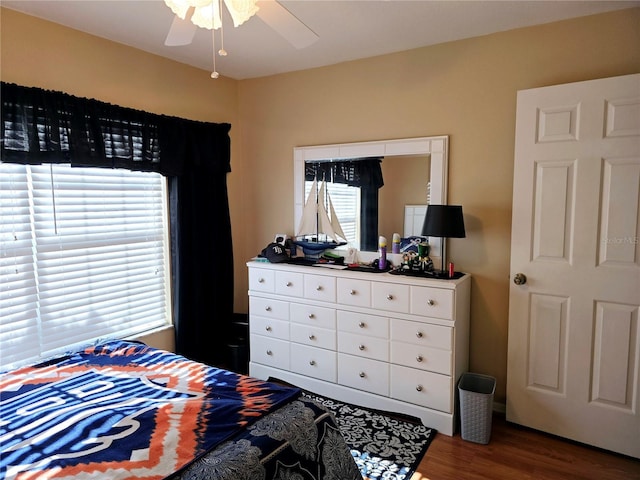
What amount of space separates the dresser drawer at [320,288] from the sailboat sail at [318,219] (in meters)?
0.46

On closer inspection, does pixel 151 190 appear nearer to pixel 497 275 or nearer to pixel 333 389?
pixel 333 389

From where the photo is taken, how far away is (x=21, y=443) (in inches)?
56.8

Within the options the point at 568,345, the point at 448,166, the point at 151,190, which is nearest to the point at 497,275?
the point at 568,345

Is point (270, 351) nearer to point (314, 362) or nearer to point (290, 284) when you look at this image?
point (314, 362)

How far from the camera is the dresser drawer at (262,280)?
3.24m

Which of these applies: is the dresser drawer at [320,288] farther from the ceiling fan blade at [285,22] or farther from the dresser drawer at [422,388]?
the ceiling fan blade at [285,22]

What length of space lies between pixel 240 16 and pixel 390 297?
1.85 meters

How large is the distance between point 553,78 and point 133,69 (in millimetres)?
2791

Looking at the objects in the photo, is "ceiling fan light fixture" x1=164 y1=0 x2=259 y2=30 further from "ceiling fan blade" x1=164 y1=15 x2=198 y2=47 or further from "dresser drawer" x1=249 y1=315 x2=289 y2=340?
"dresser drawer" x1=249 y1=315 x2=289 y2=340

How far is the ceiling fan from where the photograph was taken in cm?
159

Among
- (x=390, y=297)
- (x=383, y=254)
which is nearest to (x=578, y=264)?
(x=390, y=297)

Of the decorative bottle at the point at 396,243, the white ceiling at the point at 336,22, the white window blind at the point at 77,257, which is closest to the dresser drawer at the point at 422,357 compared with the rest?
the decorative bottle at the point at 396,243

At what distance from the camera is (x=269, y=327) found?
3279 millimetres

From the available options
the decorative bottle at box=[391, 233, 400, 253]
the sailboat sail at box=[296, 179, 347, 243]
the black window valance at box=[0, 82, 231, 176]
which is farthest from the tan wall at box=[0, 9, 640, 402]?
the decorative bottle at box=[391, 233, 400, 253]
